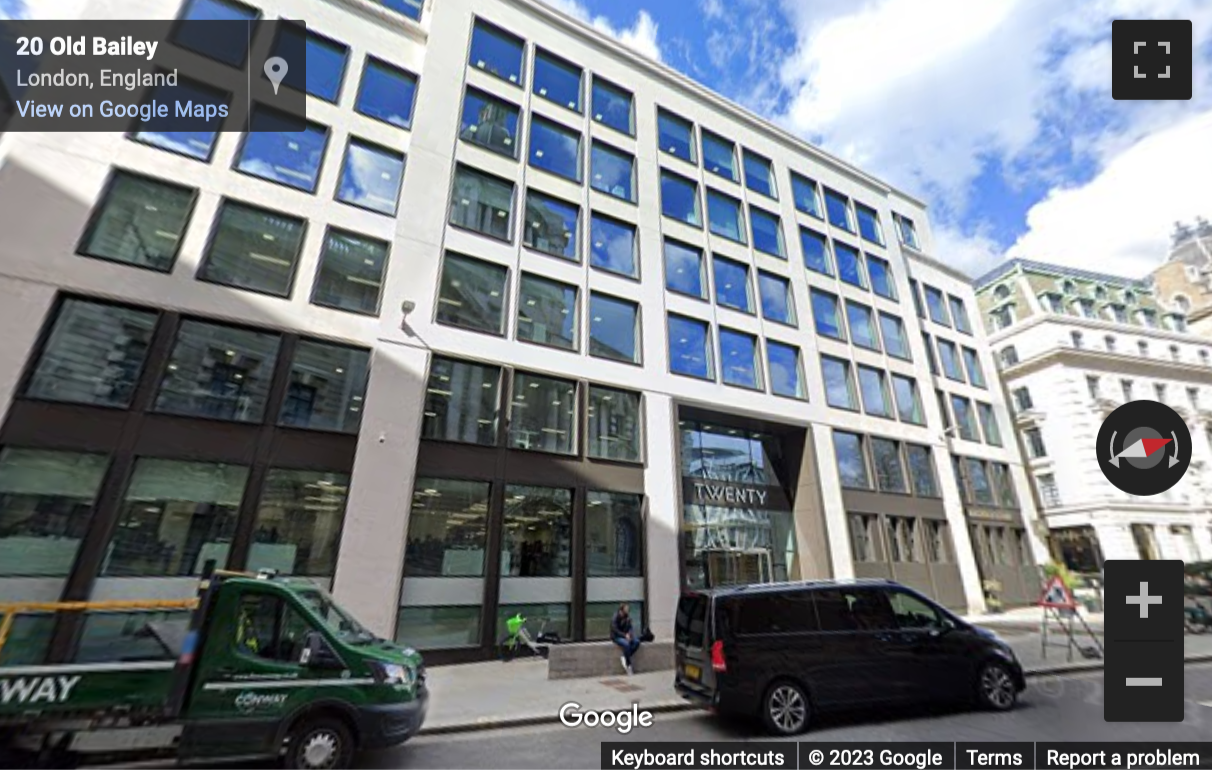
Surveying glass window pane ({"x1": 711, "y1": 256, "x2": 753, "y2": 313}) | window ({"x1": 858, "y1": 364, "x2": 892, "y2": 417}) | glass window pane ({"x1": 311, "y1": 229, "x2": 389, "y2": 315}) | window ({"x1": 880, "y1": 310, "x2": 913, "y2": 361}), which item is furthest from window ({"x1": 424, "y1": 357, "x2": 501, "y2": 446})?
window ({"x1": 880, "y1": 310, "x2": 913, "y2": 361})

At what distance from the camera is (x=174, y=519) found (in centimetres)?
A: 1196

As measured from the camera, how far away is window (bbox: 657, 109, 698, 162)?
25.6 meters

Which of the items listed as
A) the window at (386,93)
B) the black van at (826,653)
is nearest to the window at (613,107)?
the window at (386,93)

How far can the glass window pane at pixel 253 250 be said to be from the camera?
14188 mm

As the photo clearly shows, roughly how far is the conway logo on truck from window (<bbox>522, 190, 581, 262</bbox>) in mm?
16311

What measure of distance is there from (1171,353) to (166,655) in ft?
208

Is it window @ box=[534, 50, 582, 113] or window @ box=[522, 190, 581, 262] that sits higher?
window @ box=[534, 50, 582, 113]

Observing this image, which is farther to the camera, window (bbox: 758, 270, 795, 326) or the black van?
window (bbox: 758, 270, 795, 326)

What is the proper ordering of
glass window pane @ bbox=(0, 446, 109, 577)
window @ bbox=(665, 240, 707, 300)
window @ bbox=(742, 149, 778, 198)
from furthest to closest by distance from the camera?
1. window @ bbox=(742, 149, 778, 198)
2. window @ bbox=(665, 240, 707, 300)
3. glass window pane @ bbox=(0, 446, 109, 577)

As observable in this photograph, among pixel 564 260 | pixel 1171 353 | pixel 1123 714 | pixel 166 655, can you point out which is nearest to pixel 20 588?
pixel 166 655

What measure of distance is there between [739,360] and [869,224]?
16924 millimetres

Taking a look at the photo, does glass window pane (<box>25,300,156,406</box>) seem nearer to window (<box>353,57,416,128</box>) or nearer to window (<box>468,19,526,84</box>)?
window (<box>353,57,416,128</box>)

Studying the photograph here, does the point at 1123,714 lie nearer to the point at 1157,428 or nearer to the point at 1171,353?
the point at 1157,428

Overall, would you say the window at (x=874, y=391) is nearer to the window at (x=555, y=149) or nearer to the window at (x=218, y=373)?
the window at (x=555, y=149)
